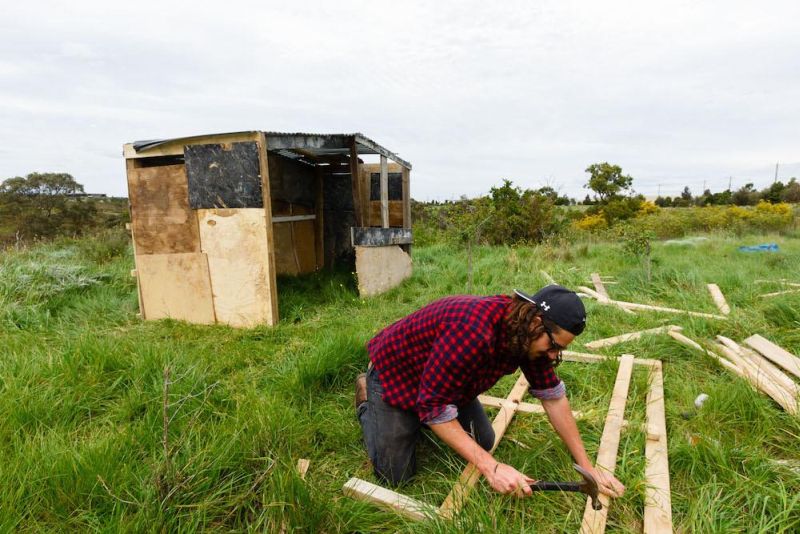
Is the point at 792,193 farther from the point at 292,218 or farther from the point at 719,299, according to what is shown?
the point at 292,218

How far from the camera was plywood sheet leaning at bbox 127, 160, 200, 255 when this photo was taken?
514 cm

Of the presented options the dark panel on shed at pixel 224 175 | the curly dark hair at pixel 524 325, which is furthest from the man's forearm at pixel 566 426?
the dark panel on shed at pixel 224 175

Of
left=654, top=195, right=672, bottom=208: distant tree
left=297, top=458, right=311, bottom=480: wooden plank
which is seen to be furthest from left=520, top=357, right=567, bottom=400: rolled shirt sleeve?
left=654, top=195, right=672, bottom=208: distant tree

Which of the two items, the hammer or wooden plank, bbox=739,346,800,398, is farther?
wooden plank, bbox=739,346,800,398

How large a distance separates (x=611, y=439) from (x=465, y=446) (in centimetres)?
116

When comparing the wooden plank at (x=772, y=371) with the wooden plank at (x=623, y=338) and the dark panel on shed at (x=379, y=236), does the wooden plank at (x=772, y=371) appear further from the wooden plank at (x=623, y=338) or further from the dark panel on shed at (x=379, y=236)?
the dark panel on shed at (x=379, y=236)

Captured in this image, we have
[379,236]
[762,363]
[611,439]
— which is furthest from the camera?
[379,236]

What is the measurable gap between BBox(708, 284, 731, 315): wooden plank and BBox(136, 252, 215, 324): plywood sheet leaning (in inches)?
238

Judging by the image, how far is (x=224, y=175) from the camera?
496cm

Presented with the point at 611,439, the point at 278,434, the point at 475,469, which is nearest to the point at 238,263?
the point at 278,434

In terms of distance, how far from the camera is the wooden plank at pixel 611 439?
1.98m

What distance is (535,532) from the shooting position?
1.98 meters

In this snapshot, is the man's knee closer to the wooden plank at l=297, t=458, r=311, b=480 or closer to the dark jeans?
the dark jeans

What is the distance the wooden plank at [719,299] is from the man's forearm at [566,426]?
3.95 meters
